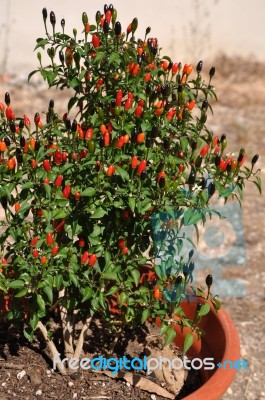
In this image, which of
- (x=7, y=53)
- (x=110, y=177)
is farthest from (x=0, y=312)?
(x=7, y=53)

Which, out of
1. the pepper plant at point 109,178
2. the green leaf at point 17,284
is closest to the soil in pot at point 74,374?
the pepper plant at point 109,178

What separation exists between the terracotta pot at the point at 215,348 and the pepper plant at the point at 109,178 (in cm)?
24

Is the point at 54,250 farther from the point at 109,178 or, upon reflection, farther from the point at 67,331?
the point at 67,331

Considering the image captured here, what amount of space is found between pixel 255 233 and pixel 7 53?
17.2 feet

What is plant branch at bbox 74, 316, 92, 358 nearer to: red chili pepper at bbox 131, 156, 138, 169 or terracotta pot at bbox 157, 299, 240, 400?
terracotta pot at bbox 157, 299, 240, 400

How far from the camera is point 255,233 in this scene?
5.39 metres

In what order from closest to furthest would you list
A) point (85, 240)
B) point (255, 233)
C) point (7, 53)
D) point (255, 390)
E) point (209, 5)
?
1. point (85, 240)
2. point (255, 390)
3. point (255, 233)
4. point (7, 53)
5. point (209, 5)

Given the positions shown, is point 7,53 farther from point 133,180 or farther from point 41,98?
point 133,180

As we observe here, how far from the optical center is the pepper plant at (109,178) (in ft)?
7.86

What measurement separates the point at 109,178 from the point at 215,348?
1137mm

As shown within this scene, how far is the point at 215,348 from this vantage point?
3051mm

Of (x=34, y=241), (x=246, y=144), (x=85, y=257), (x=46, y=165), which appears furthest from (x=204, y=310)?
(x=246, y=144)

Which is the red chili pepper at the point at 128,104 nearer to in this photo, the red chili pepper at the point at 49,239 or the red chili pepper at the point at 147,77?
the red chili pepper at the point at 147,77

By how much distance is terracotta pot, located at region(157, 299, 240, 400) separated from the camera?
266 cm
